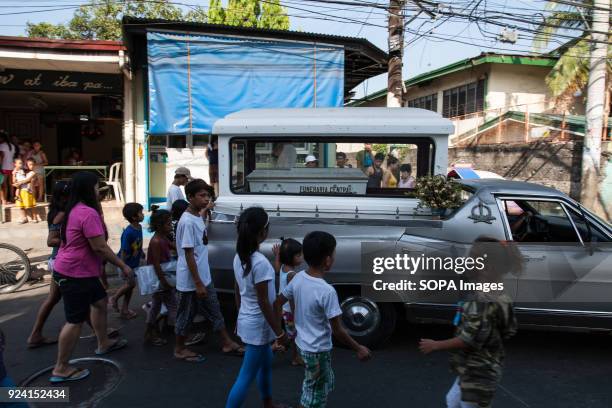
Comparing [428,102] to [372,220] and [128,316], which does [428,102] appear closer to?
[372,220]

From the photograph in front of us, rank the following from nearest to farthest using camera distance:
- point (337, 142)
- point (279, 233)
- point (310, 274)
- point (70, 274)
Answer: point (310, 274)
point (70, 274)
point (279, 233)
point (337, 142)

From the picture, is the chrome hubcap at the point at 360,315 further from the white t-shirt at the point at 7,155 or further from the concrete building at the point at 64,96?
the white t-shirt at the point at 7,155

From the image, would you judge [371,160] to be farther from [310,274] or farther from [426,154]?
[310,274]

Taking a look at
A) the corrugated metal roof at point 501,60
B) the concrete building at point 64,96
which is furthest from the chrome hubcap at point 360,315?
the corrugated metal roof at point 501,60

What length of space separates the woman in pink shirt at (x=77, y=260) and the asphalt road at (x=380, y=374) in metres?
0.29

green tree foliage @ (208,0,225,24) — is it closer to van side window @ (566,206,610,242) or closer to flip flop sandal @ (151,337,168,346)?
flip flop sandal @ (151,337,168,346)

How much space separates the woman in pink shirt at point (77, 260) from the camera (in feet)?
11.6

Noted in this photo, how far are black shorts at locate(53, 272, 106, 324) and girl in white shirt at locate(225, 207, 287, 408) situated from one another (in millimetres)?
1486

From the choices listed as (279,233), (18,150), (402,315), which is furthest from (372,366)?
(18,150)

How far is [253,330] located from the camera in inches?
114

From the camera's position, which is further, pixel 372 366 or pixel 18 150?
pixel 18 150

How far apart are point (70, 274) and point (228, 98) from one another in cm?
679

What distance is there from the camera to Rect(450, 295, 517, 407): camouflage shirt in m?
2.36

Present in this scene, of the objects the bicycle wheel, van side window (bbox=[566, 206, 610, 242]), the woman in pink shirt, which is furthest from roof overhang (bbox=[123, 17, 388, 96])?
van side window (bbox=[566, 206, 610, 242])
